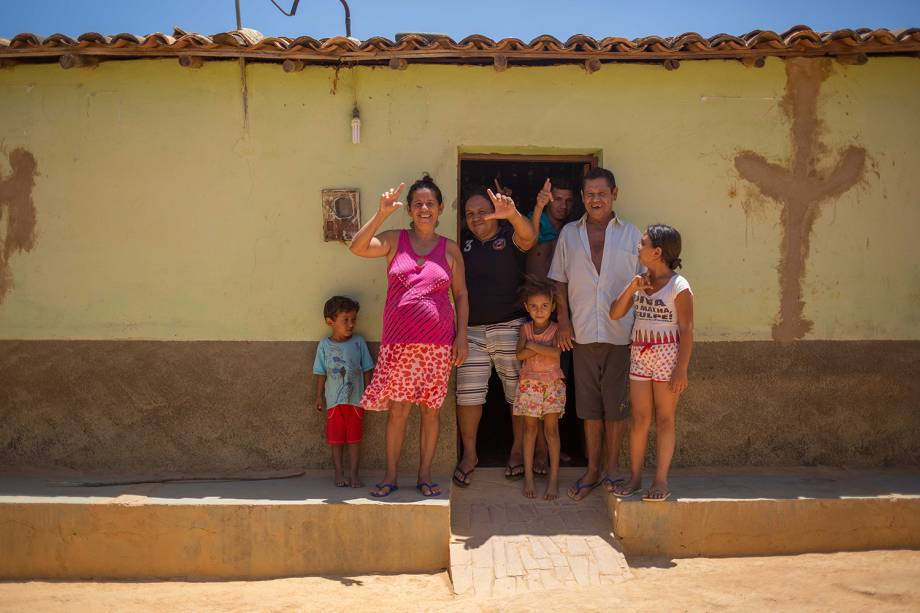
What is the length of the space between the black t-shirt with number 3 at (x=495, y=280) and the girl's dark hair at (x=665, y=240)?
997mm

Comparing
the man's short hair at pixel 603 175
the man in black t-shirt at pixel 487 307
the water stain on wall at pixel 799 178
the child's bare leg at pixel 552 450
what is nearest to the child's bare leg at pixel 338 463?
the man in black t-shirt at pixel 487 307

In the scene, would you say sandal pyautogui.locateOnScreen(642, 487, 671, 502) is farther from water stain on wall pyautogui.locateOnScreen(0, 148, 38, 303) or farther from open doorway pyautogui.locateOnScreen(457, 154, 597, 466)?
water stain on wall pyautogui.locateOnScreen(0, 148, 38, 303)

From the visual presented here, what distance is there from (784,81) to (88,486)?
5.38 meters

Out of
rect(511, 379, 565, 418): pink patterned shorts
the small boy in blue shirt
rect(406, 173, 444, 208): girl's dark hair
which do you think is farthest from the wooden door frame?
rect(511, 379, 565, 418): pink patterned shorts

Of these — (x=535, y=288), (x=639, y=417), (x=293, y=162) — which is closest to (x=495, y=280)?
(x=535, y=288)

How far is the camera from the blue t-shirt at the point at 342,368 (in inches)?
197

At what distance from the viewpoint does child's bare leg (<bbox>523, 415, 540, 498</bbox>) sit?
495cm

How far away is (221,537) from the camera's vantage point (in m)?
4.62

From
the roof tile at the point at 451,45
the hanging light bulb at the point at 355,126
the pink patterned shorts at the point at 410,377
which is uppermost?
the roof tile at the point at 451,45

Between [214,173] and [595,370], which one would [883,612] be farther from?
[214,173]

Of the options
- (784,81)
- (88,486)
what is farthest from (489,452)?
(784,81)

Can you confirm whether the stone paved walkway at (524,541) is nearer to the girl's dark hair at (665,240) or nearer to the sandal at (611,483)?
the sandal at (611,483)

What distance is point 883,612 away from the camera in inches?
153

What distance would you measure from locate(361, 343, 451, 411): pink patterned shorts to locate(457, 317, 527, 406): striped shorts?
1.20 feet
